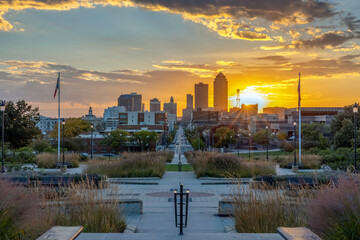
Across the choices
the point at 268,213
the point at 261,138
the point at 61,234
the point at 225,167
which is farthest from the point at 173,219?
the point at 261,138

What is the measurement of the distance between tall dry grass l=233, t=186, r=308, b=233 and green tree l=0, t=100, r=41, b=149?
35.6 m

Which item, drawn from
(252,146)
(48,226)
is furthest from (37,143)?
(48,226)

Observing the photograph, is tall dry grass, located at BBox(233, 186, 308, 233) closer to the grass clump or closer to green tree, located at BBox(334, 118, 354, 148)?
the grass clump

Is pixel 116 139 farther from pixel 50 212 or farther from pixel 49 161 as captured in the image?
pixel 50 212

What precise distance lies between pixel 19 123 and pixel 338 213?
39334 mm

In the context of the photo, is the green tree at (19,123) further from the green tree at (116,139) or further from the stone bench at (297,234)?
the green tree at (116,139)

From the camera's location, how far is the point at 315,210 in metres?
7.52

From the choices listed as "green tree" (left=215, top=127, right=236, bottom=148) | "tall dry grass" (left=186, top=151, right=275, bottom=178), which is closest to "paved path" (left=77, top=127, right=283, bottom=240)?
"tall dry grass" (left=186, top=151, right=275, bottom=178)

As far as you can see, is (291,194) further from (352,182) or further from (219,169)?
(219,169)

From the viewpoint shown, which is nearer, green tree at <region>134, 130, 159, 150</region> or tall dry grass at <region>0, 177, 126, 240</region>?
tall dry grass at <region>0, 177, 126, 240</region>

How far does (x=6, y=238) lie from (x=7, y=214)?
2.18 ft

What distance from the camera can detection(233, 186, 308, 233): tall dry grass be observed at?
8828 mm

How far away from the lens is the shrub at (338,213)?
6781 mm

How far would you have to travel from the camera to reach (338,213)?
714 centimetres
